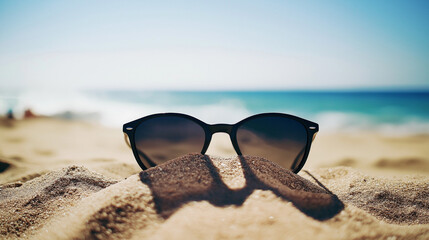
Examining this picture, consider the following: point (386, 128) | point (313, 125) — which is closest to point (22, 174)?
point (313, 125)

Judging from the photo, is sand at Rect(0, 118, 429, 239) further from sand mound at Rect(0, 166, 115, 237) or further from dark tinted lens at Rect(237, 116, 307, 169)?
dark tinted lens at Rect(237, 116, 307, 169)

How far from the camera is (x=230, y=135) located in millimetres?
1813

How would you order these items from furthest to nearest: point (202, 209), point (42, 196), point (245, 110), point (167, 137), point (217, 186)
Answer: point (245, 110), point (167, 137), point (42, 196), point (217, 186), point (202, 209)

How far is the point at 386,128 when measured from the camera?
1145cm

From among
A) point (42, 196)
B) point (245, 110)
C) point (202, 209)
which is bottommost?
point (245, 110)

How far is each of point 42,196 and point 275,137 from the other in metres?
1.45

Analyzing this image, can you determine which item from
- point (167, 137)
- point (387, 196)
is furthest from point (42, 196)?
point (387, 196)

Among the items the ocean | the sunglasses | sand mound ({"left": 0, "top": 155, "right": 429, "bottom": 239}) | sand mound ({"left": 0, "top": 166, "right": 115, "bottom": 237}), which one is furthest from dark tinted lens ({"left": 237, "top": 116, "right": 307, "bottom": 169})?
the ocean

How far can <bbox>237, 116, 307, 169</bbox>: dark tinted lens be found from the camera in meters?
1.83

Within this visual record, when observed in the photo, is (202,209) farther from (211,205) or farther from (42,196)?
(42,196)

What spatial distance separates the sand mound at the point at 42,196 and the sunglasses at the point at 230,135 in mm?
361

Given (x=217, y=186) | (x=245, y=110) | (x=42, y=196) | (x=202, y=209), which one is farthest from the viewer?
(x=245, y=110)

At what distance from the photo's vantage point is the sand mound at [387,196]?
3.88 ft

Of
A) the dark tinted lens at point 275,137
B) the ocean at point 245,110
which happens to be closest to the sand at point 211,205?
the dark tinted lens at point 275,137
